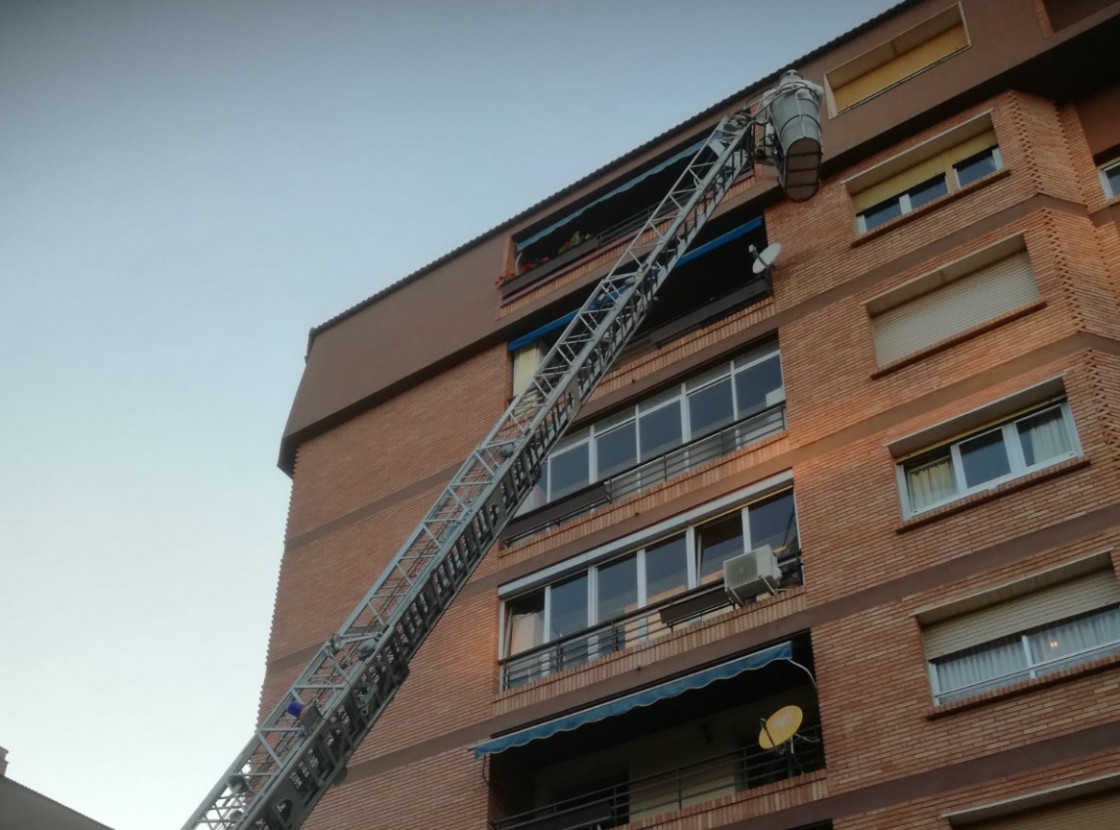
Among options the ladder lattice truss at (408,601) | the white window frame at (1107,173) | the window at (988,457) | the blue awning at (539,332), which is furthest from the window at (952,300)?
the blue awning at (539,332)

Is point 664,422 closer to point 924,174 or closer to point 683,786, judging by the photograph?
point 924,174

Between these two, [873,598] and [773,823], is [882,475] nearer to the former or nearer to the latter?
[873,598]

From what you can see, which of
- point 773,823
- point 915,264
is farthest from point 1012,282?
point 773,823

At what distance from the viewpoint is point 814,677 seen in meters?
17.4

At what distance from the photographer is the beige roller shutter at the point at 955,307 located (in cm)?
1922

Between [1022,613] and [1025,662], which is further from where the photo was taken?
[1022,613]

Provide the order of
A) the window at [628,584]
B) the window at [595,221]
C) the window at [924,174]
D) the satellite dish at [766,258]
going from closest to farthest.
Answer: the window at [628,584] < the window at [924,174] < the satellite dish at [766,258] < the window at [595,221]

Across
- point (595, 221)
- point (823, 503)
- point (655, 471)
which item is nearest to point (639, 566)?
point (655, 471)

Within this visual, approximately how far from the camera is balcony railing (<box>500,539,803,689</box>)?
1902cm

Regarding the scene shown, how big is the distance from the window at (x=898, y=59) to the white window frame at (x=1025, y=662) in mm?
10730

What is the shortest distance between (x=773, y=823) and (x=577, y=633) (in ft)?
16.0

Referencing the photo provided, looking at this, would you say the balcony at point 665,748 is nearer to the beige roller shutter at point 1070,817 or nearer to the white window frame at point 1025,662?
the white window frame at point 1025,662

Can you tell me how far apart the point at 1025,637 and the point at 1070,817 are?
2.29m

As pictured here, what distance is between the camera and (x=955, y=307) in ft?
64.8
